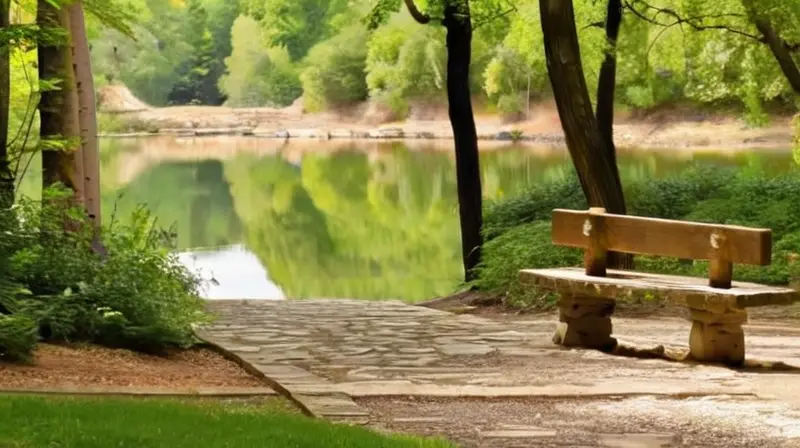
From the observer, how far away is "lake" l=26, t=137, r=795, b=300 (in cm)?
2517

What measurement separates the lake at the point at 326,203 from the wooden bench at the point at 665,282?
7.04 meters

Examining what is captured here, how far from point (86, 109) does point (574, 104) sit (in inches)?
192

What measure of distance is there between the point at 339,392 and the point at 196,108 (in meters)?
72.3

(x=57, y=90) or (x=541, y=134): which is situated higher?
(x=57, y=90)

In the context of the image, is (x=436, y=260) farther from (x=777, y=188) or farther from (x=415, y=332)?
(x=415, y=332)

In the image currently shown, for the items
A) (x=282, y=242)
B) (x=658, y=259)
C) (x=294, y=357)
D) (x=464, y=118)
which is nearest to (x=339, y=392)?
(x=294, y=357)

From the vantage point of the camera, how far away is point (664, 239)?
29.2 feet

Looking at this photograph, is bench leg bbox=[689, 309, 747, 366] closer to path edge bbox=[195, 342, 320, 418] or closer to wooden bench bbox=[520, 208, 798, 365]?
wooden bench bbox=[520, 208, 798, 365]

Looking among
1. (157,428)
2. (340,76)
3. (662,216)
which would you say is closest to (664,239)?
(157,428)

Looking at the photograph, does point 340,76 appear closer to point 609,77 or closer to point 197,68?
point 197,68

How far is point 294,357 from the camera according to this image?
8828 millimetres

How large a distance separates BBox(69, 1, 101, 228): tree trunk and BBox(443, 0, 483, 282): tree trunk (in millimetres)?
6088

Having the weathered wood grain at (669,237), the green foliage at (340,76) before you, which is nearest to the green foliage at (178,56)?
the green foliage at (340,76)

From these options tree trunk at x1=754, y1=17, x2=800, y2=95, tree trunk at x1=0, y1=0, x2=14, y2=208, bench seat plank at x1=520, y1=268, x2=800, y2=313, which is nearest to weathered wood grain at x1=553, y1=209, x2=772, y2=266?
bench seat plank at x1=520, y1=268, x2=800, y2=313
